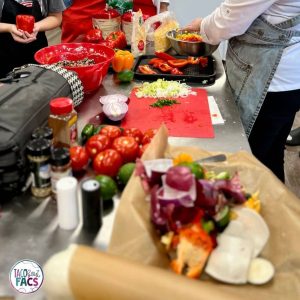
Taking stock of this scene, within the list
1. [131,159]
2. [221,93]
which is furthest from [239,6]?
[131,159]

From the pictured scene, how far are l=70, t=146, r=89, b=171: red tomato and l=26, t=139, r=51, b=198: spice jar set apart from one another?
0.32 ft

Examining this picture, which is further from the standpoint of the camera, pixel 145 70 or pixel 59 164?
pixel 145 70

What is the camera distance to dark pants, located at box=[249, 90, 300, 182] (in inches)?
70.9

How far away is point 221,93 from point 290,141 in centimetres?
145

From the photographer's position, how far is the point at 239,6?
161 centimetres

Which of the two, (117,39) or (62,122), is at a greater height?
(62,122)

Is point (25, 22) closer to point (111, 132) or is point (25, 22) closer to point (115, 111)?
point (115, 111)

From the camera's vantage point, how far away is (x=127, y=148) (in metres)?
1.16

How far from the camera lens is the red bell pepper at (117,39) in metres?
2.11

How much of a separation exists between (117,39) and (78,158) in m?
1.18

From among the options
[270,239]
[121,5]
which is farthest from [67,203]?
[121,5]

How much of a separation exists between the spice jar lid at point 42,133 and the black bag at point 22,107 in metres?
0.02

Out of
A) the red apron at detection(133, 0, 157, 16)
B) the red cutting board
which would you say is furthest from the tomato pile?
the red apron at detection(133, 0, 157, 16)

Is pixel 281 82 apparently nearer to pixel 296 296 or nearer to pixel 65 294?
pixel 296 296
